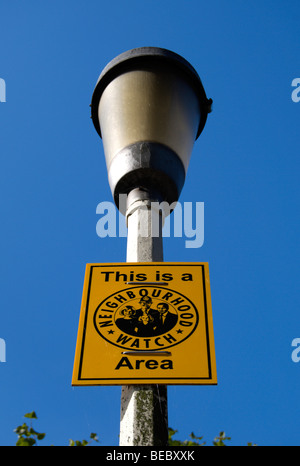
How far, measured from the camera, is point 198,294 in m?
2.18

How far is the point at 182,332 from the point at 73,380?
0.48m

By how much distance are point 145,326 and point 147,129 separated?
1121 mm

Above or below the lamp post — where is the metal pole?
below

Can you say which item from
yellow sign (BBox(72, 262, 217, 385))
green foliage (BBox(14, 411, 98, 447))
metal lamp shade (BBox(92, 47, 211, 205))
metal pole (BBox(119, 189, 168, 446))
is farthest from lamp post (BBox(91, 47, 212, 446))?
green foliage (BBox(14, 411, 98, 447))

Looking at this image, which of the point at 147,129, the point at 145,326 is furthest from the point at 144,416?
the point at 147,129

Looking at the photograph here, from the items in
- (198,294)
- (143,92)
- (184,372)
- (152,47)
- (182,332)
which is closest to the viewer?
(184,372)

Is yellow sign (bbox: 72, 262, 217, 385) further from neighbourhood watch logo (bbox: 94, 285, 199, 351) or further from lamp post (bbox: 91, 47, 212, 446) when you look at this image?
lamp post (bbox: 91, 47, 212, 446)

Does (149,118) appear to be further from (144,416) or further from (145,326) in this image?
(144,416)

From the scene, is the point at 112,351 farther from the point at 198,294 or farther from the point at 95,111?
→ the point at 95,111

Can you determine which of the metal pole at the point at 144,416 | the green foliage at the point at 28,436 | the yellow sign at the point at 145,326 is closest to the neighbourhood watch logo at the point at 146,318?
the yellow sign at the point at 145,326

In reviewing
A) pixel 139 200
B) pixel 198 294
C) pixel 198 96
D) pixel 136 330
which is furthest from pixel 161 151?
pixel 136 330

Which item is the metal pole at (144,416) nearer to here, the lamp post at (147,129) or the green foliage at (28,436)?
the lamp post at (147,129)

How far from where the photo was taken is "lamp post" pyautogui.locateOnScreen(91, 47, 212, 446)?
99.0 inches

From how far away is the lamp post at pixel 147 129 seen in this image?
251 centimetres
